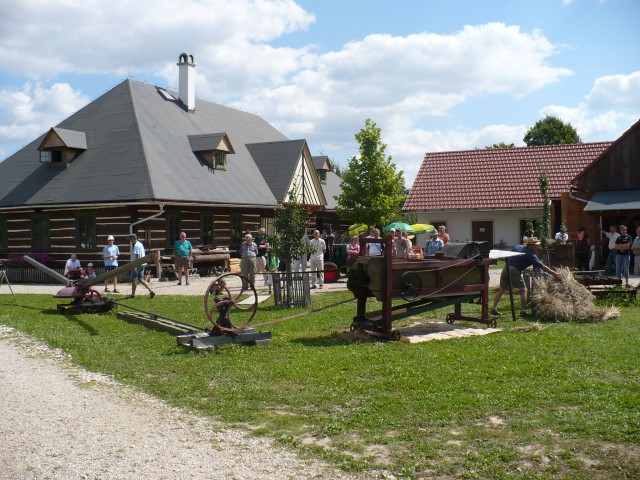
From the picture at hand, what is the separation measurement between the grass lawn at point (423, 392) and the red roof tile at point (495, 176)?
2269 centimetres

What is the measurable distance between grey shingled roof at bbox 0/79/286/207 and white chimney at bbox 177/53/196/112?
2.28 ft

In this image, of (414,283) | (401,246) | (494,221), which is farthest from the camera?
(494,221)

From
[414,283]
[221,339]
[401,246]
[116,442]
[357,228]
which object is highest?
[357,228]

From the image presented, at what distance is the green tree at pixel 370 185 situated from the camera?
3575 cm

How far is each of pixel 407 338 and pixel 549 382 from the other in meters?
3.26

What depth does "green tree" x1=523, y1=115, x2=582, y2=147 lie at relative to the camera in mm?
64062

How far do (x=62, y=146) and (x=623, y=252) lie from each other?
1966 centimetres

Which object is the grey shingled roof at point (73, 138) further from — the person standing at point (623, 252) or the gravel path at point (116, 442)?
the gravel path at point (116, 442)

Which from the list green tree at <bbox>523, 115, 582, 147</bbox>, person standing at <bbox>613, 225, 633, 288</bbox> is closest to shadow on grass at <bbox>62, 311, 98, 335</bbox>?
person standing at <bbox>613, 225, 633, 288</bbox>

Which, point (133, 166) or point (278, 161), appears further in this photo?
→ point (278, 161)

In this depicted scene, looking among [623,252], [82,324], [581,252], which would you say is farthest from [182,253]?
[581,252]

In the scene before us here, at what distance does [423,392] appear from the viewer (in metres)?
6.97

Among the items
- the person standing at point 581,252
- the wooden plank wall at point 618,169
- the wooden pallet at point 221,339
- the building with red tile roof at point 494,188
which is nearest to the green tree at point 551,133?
the building with red tile roof at point 494,188

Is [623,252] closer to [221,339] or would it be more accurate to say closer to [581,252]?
[581,252]
